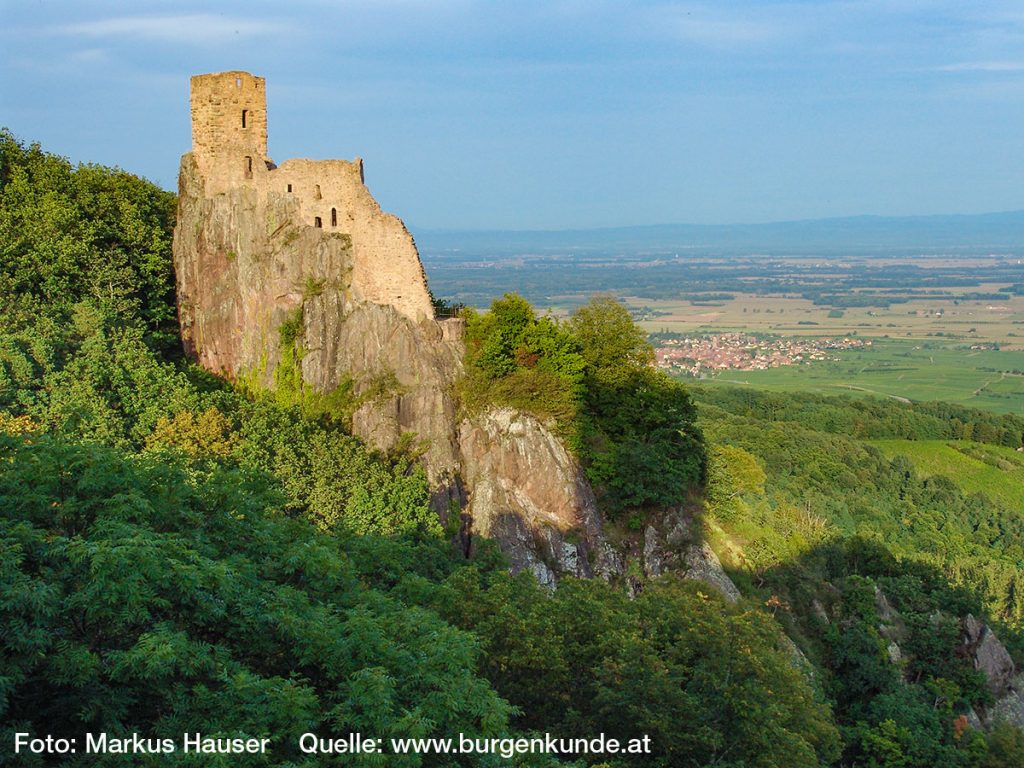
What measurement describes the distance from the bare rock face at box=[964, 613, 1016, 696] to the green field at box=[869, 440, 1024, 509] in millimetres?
→ 33450

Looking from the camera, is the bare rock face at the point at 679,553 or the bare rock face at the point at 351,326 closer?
the bare rock face at the point at 679,553

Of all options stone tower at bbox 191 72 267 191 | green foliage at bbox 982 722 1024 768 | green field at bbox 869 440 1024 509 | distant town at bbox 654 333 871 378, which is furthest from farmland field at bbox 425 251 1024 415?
green foliage at bbox 982 722 1024 768

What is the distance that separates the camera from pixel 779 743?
1525cm

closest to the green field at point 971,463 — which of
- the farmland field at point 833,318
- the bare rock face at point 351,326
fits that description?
the farmland field at point 833,318

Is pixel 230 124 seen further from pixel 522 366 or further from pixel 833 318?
pixel 833 318

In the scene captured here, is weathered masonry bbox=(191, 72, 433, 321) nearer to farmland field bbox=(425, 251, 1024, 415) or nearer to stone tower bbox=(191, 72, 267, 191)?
stone tower bbox=(191, 72, 267, 191)

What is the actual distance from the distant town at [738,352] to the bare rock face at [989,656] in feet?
227

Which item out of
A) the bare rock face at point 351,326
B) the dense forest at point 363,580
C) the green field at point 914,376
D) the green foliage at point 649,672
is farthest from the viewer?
the green field at point 914,376

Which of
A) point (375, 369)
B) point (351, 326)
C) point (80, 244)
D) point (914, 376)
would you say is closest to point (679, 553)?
point (375, 369)

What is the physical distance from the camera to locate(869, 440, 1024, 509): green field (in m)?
66.9

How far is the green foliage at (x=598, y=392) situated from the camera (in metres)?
29.0

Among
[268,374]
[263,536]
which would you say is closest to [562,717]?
[263,536]

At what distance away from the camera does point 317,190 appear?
29.3 meters

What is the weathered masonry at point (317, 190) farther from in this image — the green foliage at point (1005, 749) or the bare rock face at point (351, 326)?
the green foliage at point (1005, 749)
